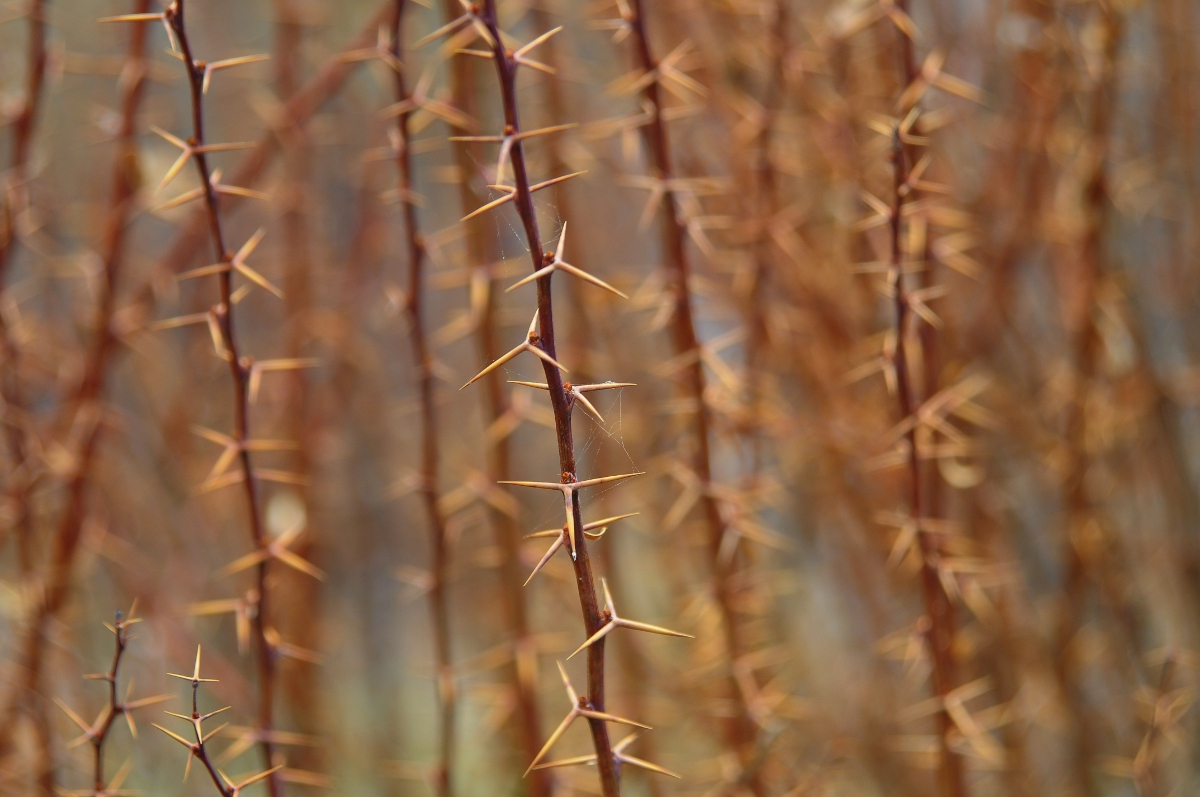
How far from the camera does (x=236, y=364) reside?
97 centimetres

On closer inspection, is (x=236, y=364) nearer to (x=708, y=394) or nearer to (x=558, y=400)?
(x=558, y=400)

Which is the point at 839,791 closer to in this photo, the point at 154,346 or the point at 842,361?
the point at 842,361

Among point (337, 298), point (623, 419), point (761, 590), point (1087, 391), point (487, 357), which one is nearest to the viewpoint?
point (487, 357)

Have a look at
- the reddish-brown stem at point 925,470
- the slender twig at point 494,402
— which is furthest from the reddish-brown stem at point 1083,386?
the slender twig at point 494,402

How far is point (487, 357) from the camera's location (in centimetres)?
129

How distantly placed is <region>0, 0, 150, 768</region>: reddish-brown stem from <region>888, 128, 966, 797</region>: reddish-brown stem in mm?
1040

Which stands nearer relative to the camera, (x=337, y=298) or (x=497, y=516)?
(x=497, y=516)

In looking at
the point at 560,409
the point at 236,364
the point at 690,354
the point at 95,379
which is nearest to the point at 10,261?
the point at 95,379

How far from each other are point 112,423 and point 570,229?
0.80 meters

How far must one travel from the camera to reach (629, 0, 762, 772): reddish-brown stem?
3.57 feet

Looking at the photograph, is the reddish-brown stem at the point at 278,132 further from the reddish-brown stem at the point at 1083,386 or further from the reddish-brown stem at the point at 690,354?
the reddish-brown stem at the point at 1083,386

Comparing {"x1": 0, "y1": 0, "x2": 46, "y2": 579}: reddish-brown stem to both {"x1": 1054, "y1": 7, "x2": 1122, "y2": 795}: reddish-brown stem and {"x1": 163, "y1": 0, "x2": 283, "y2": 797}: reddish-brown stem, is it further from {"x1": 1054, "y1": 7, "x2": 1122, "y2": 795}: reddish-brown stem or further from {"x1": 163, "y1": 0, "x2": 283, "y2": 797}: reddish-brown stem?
{"x1": 1054, "y1": 7, "x2": 1122, "y2": 795}: reddish-brown stem

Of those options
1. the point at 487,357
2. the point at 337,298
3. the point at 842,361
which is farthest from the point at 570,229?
the point at 337,298

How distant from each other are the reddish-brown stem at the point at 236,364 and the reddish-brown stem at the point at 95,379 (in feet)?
1.40
